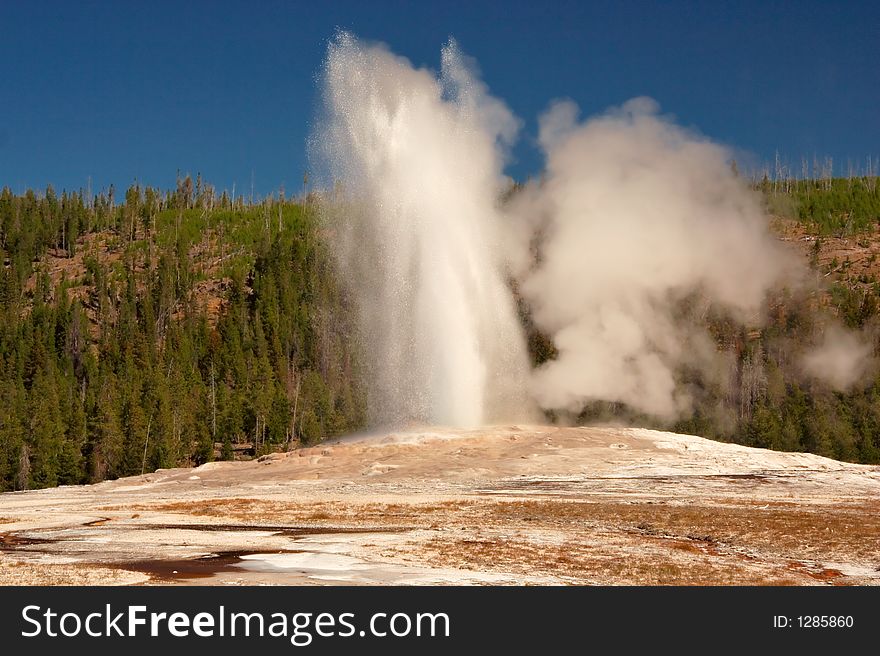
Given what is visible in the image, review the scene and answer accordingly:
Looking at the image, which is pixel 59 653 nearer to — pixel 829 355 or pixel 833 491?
pixel 833 491

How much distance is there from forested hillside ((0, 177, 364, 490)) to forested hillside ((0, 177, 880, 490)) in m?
0.28

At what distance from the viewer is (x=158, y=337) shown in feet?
409

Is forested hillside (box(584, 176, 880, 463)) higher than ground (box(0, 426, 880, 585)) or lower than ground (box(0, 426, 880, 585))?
higher

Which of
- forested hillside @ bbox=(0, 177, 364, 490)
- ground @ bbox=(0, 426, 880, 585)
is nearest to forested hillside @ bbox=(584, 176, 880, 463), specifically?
ground @ bbox=(0, 426, 880, 585)

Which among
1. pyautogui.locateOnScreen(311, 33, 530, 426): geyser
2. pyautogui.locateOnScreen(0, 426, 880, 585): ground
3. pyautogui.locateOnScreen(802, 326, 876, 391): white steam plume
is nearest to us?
pyautogui.locateOnScreen(0, 426, 880, 585): ground

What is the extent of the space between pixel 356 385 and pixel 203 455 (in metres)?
37.5

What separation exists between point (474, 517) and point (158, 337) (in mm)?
104767

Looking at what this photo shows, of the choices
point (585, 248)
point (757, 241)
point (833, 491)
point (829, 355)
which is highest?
point (757, 241)

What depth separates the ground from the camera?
17.1 meters

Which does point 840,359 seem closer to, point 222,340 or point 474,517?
point 222,340

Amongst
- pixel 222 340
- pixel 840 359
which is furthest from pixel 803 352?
pixel 222 340

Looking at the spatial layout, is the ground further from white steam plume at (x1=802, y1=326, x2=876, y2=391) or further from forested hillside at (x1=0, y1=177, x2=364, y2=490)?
white steam plume at (x1=802, y1=326, x2=876, y2=391)

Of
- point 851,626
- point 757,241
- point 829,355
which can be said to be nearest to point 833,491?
point 851,626

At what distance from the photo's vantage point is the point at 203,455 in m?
75.7
